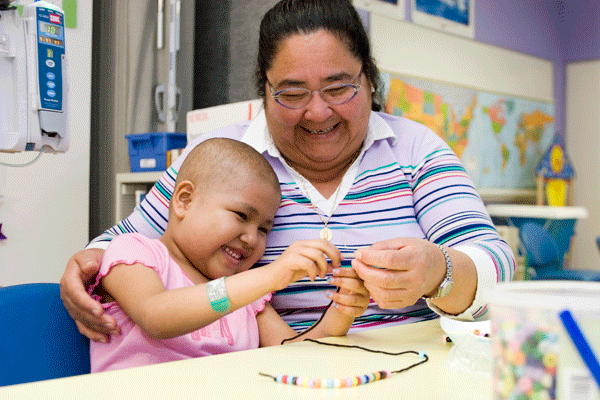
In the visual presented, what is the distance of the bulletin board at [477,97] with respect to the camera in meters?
4.37

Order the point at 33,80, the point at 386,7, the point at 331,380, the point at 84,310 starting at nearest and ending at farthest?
the point at 331,380, the point at 84,310, the point at 33,80, the point at 386,7

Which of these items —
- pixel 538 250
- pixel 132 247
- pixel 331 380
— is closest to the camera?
pixel 331 380

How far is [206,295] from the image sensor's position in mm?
1043

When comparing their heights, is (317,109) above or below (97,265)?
above

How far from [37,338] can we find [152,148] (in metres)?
2.29

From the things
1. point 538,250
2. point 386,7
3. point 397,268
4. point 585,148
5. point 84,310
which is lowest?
point 538,250

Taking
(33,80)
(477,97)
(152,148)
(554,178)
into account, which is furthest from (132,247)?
(554,178)

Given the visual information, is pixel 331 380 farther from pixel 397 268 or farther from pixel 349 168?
pixel 349 168

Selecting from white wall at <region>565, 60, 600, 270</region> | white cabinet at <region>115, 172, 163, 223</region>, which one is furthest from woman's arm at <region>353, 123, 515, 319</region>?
white wall at <region>565, 60, 600, 270</region>

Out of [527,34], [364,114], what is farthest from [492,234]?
[527,34]

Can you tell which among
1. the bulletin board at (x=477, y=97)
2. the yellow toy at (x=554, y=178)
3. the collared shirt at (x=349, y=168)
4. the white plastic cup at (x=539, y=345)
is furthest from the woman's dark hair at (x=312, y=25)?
the yellow toy at (x=554, y=178)

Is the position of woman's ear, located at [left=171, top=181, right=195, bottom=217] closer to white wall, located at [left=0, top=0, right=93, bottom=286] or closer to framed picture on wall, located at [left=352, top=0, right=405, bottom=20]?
white wall, located at [left=0, top=0, right=93, bottom=286]

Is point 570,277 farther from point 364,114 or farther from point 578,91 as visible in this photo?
point 578,91

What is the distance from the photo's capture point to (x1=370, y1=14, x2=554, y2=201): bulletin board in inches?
172
